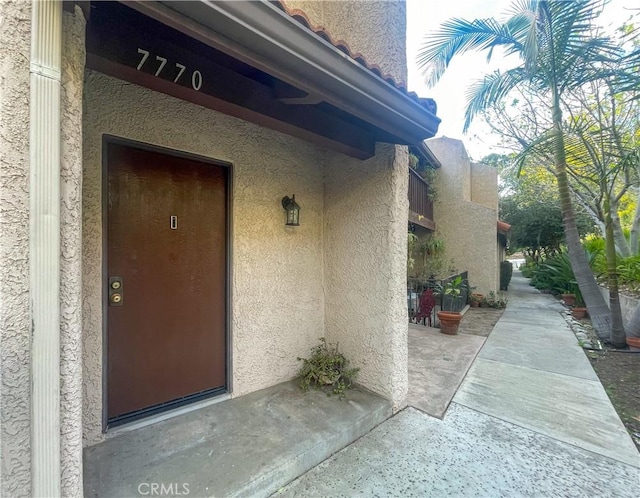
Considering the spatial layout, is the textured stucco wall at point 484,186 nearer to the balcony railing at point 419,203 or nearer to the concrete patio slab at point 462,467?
the balcony railing at point 419,203

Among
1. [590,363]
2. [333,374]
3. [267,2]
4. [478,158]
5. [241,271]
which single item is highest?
[478,158]

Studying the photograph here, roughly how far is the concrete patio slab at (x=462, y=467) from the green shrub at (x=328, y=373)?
2.28 feet

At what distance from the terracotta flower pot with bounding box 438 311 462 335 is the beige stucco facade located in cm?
371

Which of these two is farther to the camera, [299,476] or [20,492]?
[299,476]

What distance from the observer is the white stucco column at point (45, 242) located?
57.1 inches

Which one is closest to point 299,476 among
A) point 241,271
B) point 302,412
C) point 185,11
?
point 302,412

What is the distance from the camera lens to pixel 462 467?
270 centimetres

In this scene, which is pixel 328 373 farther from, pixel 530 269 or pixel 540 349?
pixel 530 269

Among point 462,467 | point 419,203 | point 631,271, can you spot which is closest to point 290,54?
point 462,467

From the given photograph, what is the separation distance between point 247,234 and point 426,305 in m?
5.67

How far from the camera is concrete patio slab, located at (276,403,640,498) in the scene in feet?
8.05

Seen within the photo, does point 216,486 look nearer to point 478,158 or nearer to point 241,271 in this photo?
point 241,271

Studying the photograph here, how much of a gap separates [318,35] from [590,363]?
6.86 meters

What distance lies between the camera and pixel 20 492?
143 cm
